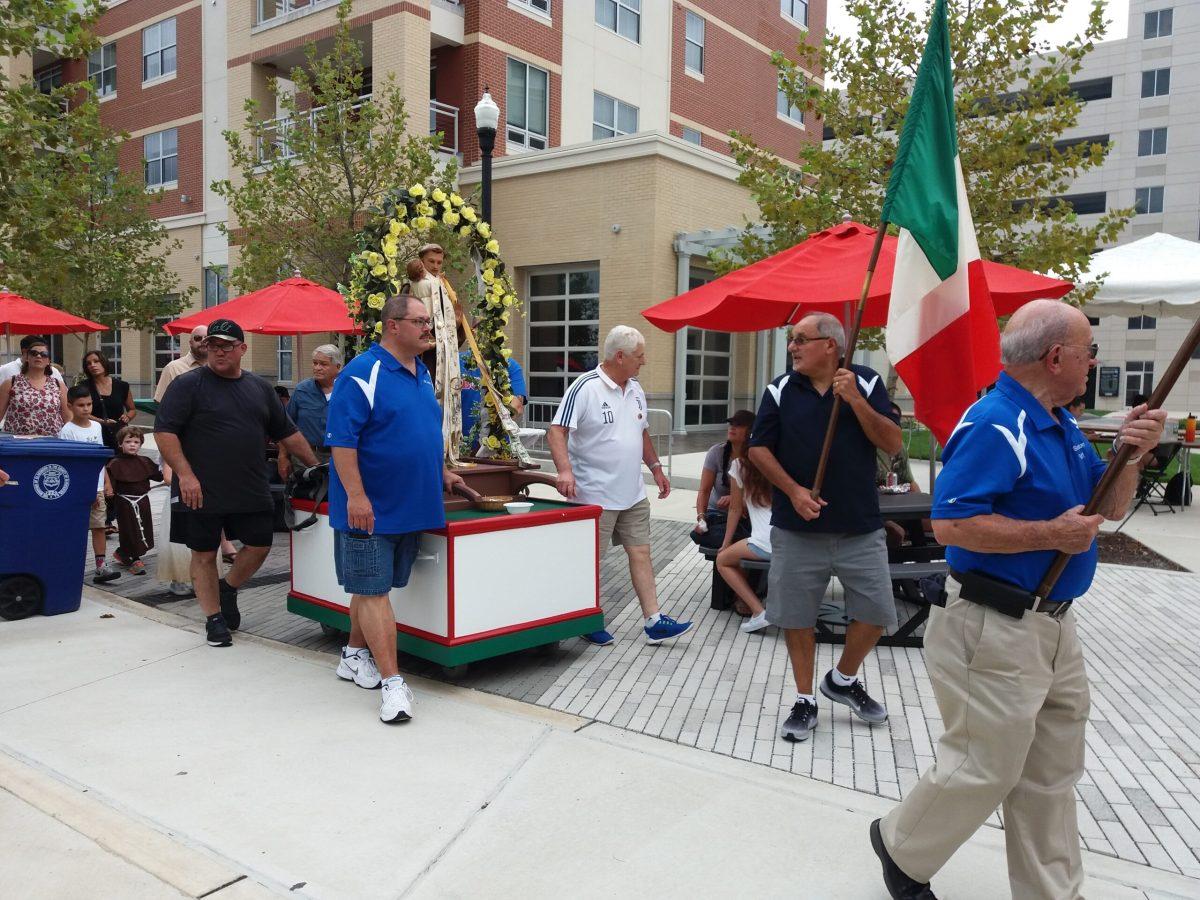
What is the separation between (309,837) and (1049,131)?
1052 centimetres

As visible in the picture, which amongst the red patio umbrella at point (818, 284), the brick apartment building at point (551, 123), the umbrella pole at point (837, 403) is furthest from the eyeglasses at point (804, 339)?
the brick apartment building at point (551, 123)

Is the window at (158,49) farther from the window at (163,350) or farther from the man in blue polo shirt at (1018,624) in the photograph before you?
the man in blue polo shirt at (1018,624)

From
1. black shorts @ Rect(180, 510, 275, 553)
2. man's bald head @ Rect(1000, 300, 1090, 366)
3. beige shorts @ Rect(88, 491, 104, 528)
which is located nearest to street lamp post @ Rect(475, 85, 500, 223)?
beige shorts @ Rect(88, 491, 104, 528)

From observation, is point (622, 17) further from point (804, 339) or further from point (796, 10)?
point (804, 339)

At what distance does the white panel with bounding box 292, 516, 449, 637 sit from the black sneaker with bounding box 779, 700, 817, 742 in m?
1.79

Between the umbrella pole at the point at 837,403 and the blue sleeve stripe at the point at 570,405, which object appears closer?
the umbrella pole at the point at 837,403

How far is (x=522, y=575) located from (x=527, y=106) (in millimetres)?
18881

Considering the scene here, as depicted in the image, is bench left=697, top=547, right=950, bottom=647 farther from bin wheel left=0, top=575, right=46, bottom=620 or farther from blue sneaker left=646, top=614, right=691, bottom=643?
bin wheel left=0, top=575, right=46, bottom=620

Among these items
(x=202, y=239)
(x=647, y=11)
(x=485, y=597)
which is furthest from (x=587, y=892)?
(x=202, y=239)

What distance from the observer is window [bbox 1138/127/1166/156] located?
167ft

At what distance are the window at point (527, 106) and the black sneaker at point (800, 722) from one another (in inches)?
759

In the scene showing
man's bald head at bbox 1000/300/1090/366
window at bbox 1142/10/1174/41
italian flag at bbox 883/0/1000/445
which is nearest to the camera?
man's bald head at bbox 1000/300/1090/366

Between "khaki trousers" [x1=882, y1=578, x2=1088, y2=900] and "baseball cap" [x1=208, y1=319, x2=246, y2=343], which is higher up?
"baseball cap" [x1=208, y1=319, x2=246, y2=343]

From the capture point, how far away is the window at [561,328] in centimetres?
1975
